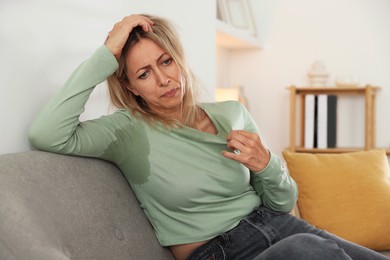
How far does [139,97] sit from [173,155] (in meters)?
0.23

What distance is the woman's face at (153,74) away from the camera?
1483 millimetres

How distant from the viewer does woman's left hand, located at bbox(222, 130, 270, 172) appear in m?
1.44

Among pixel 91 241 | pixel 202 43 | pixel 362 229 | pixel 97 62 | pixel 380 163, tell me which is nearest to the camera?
pixel 91 241

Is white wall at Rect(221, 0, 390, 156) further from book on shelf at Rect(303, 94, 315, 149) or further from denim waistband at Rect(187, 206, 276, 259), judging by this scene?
denim waistband at Rect(187, 206, 276, 259)

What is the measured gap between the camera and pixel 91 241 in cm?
126

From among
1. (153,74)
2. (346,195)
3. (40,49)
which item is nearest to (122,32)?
(153,74)

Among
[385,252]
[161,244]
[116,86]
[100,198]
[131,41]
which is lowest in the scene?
[385,252]

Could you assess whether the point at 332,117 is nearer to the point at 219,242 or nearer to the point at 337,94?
the point at 337,94

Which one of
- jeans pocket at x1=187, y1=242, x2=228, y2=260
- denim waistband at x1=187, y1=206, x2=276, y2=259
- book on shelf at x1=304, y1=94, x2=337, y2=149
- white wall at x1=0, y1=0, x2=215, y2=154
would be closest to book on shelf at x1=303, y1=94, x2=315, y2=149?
book on shelf at x1=304, y1=94, x2=337, y2=149

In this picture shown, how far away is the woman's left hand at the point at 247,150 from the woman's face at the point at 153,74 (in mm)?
206

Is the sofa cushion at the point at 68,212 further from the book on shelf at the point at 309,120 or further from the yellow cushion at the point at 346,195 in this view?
the book on shelf at the point at 309,120

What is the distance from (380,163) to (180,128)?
3.79 ft

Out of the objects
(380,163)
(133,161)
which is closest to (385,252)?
(380,163)

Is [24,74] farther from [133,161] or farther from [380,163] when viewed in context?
[380,163]
